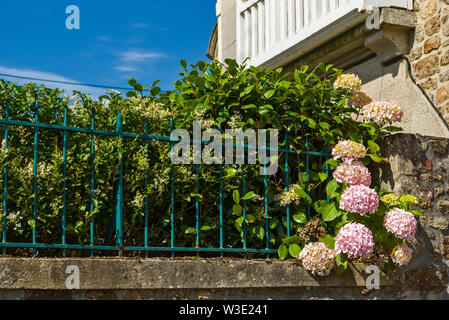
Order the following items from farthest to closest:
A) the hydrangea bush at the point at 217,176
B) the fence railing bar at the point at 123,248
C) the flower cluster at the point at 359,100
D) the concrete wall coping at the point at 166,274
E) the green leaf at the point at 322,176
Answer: the flower cluster at the point at 359,100
the green leaf at the point at 322,176
the hydrangea bush at the point at 217,176
the fence railing bar at the point at 123,248
the concrete wall coping at the point at 166,274

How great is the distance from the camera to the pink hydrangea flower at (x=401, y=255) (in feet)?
12.9

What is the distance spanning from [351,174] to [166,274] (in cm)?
156

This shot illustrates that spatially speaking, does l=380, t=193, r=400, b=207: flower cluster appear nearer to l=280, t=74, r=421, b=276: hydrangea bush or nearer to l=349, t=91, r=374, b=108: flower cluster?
l=280, t=74, r=421, b=276: hydrangea bush

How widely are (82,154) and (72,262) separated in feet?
2.45

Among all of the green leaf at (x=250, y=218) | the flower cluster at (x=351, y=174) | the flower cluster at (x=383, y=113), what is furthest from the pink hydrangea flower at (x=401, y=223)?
the green leaf at (x=250, y=218)

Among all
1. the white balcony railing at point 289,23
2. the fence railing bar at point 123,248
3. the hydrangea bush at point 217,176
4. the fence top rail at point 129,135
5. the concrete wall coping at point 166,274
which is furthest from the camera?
the white balcony railing at point 289,23

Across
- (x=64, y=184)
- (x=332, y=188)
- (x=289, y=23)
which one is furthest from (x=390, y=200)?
(x=289, y=23)

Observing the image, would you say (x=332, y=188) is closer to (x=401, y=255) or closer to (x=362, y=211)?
(x=362, y=211)

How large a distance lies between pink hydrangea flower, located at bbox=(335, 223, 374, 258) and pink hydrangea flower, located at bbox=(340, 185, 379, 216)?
0.12 metres

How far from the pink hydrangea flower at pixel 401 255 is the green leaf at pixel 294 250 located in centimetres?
72

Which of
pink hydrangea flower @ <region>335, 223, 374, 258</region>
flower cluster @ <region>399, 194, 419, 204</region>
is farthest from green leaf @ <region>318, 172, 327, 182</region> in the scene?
flower cluster @ <region>399, 194, 419, 204</region>

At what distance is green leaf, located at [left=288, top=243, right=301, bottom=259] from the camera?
152 inches

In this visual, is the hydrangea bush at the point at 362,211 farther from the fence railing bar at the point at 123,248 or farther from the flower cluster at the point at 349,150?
the fence railing bar at the point at 123,248
